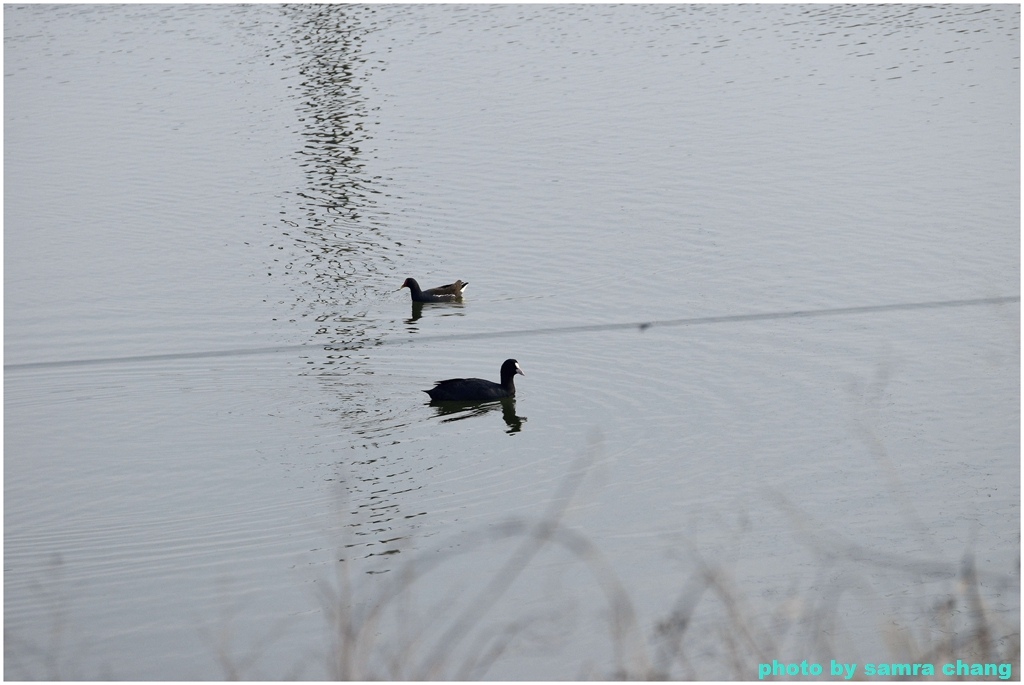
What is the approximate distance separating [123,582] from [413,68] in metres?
20.6

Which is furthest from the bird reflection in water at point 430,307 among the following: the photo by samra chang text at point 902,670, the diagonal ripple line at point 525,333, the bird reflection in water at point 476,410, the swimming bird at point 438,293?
the photo by samra chang text at point 902,670

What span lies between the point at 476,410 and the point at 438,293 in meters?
3.11

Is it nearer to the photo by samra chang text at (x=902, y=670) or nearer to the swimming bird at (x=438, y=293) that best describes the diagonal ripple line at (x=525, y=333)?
the swimming bird at (x=438, y=293)

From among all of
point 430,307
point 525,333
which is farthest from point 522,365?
point 430,307

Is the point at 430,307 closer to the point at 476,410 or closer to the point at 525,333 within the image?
the point at 525,333

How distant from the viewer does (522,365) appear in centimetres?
1357

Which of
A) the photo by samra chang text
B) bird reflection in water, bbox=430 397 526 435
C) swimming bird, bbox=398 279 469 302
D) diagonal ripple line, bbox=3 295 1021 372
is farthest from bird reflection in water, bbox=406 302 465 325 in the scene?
the photo by samra chang text

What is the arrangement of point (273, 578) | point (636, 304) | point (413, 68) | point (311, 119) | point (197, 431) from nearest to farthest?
point (273, 578)
point (197, 431)
point (636, 304)
point (311, 119)
point (413, 68)

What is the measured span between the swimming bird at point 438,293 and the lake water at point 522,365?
214 millimetres

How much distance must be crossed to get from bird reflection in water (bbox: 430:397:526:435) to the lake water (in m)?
0.07

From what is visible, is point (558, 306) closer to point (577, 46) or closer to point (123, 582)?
point (123, 582)

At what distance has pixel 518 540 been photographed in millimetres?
9477

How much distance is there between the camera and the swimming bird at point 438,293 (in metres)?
15.3

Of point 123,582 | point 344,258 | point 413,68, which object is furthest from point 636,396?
point 413,68
